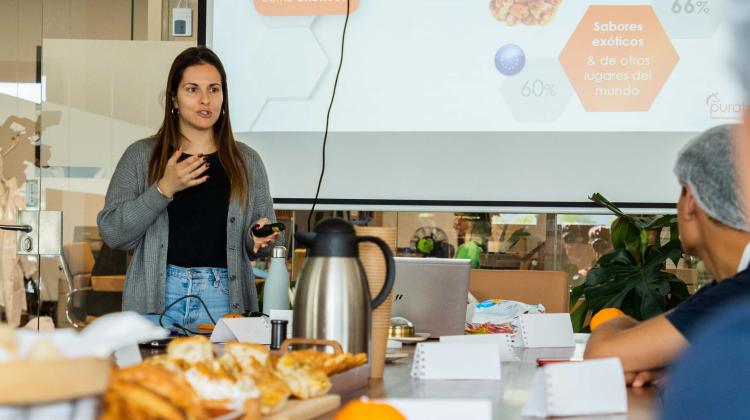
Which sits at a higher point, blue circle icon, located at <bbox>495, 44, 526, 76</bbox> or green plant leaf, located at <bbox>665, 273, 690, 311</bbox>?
blue circle icon, located at <bbox>495, 44, 526, 76</bbox>

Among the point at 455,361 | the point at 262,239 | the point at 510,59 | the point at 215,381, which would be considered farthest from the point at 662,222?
the point at 215,381

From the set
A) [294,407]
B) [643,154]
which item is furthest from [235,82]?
[294,407]

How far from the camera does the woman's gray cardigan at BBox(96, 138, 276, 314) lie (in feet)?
9.46

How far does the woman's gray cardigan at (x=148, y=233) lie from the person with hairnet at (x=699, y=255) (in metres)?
1.38

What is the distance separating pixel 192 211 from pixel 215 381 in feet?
6.84

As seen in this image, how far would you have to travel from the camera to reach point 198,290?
2.88 m

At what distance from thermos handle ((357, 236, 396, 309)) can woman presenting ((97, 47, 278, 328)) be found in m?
1.31

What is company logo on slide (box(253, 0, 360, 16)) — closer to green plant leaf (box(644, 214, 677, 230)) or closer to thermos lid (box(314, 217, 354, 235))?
green plant leaf (box(644, 214, 677, 230))

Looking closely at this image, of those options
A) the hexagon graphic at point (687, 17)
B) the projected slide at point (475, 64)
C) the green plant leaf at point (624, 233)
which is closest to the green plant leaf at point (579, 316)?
the green plant leaf at point (624, 233)

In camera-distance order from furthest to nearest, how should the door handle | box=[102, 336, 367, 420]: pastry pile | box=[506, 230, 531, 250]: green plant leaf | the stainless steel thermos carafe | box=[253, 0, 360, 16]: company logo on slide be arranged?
box=[506, 230, 531, 250]: green plant leaf → the door handle → box=[253, 0, 360, 16]: company logo on slide → the stainless steel thermos carafe → box=[102, 336, 367, 420]: pastry pile

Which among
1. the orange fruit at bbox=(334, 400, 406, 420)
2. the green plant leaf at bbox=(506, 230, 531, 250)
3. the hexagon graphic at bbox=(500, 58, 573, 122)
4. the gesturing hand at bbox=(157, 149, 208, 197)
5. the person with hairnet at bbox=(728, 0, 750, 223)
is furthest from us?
the green plant leaf at bbox=(506, 230, 531, 250)

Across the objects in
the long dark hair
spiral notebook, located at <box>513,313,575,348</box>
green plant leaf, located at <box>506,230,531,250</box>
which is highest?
the long dark hair

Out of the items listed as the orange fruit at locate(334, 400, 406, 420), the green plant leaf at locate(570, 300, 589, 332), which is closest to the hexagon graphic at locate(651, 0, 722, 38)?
the green plant leaf at locate(570, 300, 589, 332)

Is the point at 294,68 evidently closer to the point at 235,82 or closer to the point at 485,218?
the point at 235,82
